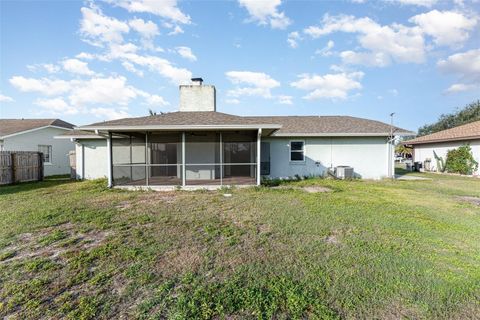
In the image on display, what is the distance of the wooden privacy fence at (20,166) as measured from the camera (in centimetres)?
1140

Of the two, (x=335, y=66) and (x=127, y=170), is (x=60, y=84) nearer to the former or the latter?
(x=127, y=170)

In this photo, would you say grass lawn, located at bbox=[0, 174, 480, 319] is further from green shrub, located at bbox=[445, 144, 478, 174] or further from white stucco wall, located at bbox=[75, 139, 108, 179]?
green shrub, located at bbox=[445, 144, 478, 174]

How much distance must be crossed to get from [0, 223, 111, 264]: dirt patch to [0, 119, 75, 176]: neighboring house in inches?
568

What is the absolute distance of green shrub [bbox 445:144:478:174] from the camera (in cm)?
1557

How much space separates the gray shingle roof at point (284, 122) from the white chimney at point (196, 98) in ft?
2.96

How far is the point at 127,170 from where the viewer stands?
1202 centimetres

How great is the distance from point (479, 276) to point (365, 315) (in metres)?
1.99

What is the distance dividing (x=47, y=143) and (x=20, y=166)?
18.3 ft

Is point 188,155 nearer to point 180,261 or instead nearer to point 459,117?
point 180,261

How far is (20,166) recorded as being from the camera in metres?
12.0

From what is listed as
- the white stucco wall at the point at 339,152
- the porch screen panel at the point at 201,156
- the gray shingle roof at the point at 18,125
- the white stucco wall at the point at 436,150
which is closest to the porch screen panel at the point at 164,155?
the porch screen panel at the point at 201,156

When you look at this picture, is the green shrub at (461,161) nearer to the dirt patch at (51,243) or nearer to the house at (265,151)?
the house at (265,151)

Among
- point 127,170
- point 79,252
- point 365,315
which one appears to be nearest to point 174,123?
point 127,170

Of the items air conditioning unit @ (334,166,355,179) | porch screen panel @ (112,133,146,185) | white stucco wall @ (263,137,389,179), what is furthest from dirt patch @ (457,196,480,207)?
porch screen panel @ (112,133,146,185)
